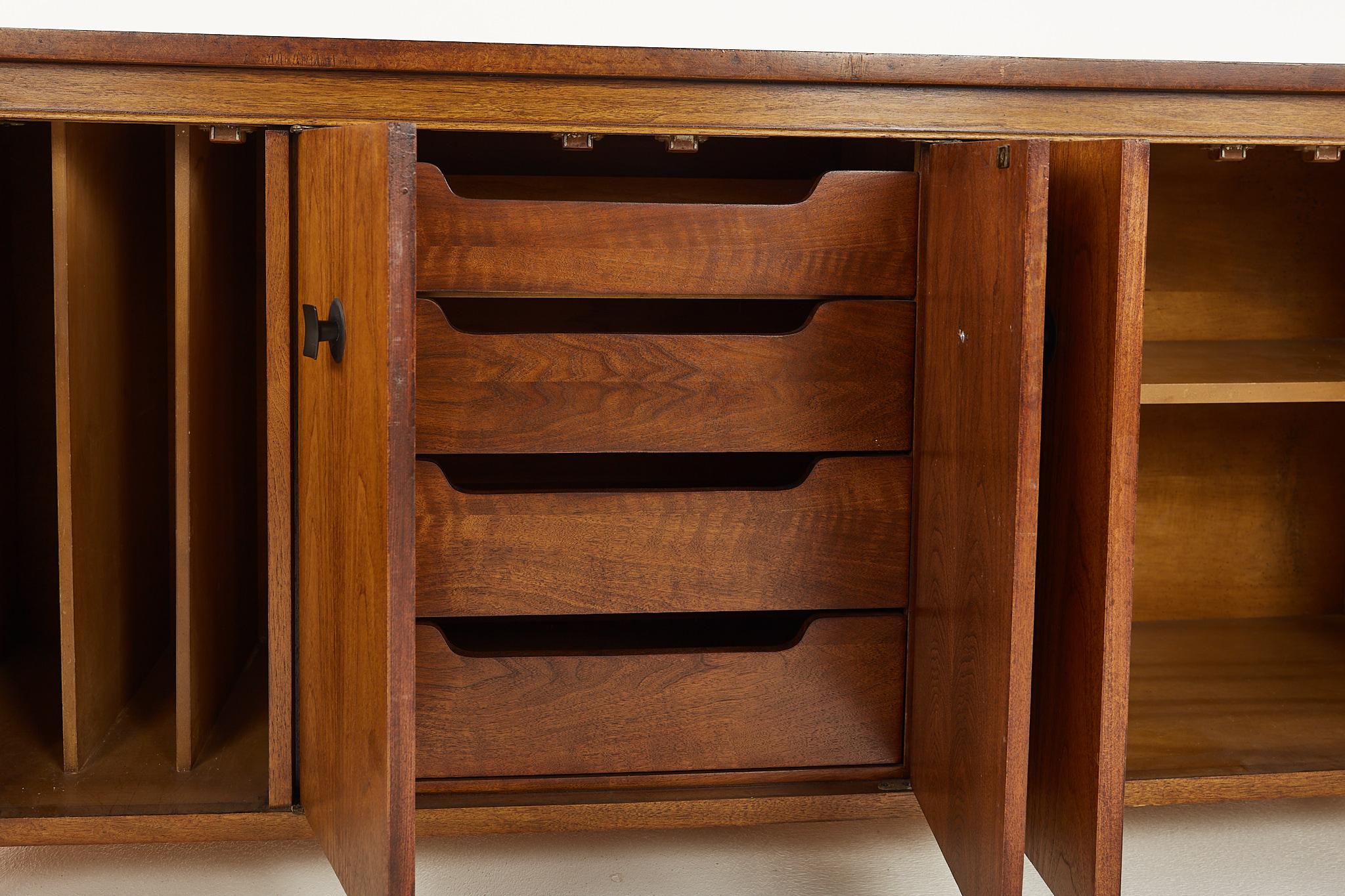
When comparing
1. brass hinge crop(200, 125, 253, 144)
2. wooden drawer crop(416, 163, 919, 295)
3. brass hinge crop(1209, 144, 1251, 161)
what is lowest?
wooden drawer crop(416, 163, 919, 295)

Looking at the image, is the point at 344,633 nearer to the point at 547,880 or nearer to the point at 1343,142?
the point at 547,880

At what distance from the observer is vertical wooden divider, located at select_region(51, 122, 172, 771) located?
130 centimetres

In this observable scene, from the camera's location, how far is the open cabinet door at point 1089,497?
3.46 ft

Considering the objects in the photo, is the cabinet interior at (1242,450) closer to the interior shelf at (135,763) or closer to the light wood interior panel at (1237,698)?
the light wood interior panel at (1237,698)

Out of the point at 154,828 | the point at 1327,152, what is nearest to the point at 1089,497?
the point at 1327,152

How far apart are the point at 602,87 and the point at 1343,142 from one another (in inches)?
28.2

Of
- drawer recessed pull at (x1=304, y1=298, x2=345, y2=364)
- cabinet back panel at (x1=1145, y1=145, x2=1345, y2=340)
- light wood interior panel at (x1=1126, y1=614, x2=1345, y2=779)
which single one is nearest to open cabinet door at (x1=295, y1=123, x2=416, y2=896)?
drawer recessed pull at (x1=304, y1=298, x2=345, y2=364)

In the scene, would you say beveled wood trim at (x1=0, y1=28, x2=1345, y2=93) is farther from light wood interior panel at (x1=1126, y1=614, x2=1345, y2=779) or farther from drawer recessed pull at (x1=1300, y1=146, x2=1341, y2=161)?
light wood interior panel at (x1=1126, y1=614, x2=1345, y2=779)

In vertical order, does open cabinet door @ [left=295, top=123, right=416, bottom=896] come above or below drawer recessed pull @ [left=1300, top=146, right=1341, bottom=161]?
below

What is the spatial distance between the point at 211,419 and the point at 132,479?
17 cm

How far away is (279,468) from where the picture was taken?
1.29 metres

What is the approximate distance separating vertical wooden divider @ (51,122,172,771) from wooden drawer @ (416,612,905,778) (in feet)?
1.17

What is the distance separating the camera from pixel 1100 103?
1.27 metres

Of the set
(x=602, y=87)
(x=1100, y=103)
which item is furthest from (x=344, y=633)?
(x=1100, y=103)
